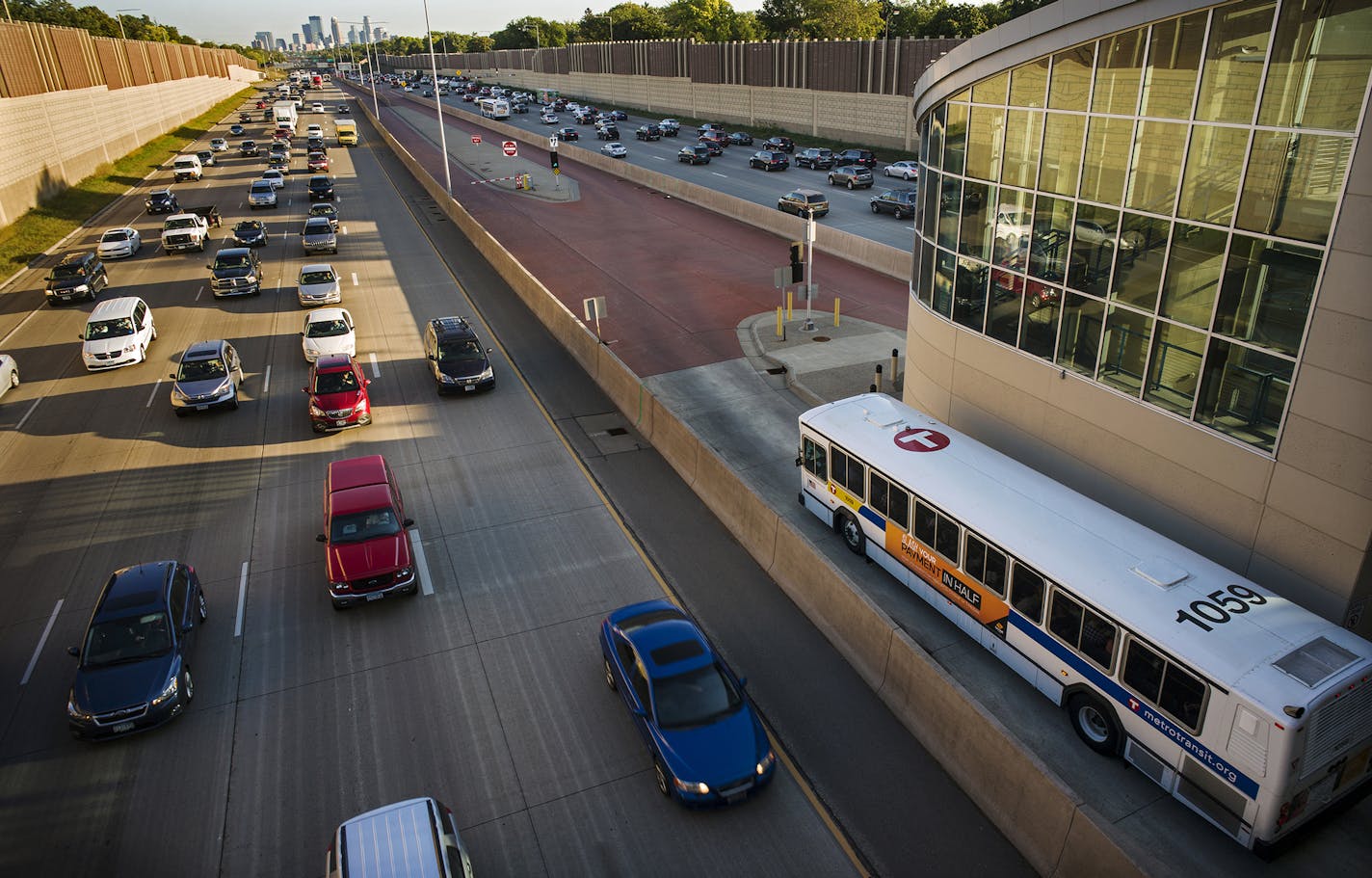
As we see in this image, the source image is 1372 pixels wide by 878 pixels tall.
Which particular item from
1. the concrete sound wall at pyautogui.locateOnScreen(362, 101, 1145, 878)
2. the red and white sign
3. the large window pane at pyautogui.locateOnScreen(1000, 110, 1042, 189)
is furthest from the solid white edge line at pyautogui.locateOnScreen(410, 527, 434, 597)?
the large window pane at pyautogui.locateOnScreen(1000, 110, 1042, 189)

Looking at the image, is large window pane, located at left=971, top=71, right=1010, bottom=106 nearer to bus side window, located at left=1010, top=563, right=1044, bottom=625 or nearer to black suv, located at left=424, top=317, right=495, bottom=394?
bus side window, located at left=1010, top=563, right=1044, bottom=625

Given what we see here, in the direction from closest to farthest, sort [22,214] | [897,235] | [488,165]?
[897,235] < [22,214] < [488,165]

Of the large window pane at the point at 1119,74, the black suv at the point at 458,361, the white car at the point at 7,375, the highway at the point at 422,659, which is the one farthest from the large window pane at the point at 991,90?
the white car at the point at 7,375

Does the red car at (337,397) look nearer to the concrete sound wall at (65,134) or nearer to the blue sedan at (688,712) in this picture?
the blue sedan at (688,712)

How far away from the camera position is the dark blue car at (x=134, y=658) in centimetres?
1165

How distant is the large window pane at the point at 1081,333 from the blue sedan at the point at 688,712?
8742 mm

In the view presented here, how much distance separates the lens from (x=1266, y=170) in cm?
1102

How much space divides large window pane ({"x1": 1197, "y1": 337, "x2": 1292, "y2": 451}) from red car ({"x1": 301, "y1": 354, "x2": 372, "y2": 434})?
64.0 ft

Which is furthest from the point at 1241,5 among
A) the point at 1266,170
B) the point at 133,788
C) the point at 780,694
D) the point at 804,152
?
the point at 804,152

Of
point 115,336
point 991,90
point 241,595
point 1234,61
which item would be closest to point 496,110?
point 115,336

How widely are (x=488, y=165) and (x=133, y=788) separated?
6452 cm

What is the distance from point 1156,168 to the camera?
502 inches

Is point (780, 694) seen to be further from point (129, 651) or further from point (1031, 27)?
point (1031, 27)

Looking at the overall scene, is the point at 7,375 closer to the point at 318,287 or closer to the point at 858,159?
the point at 318,287
